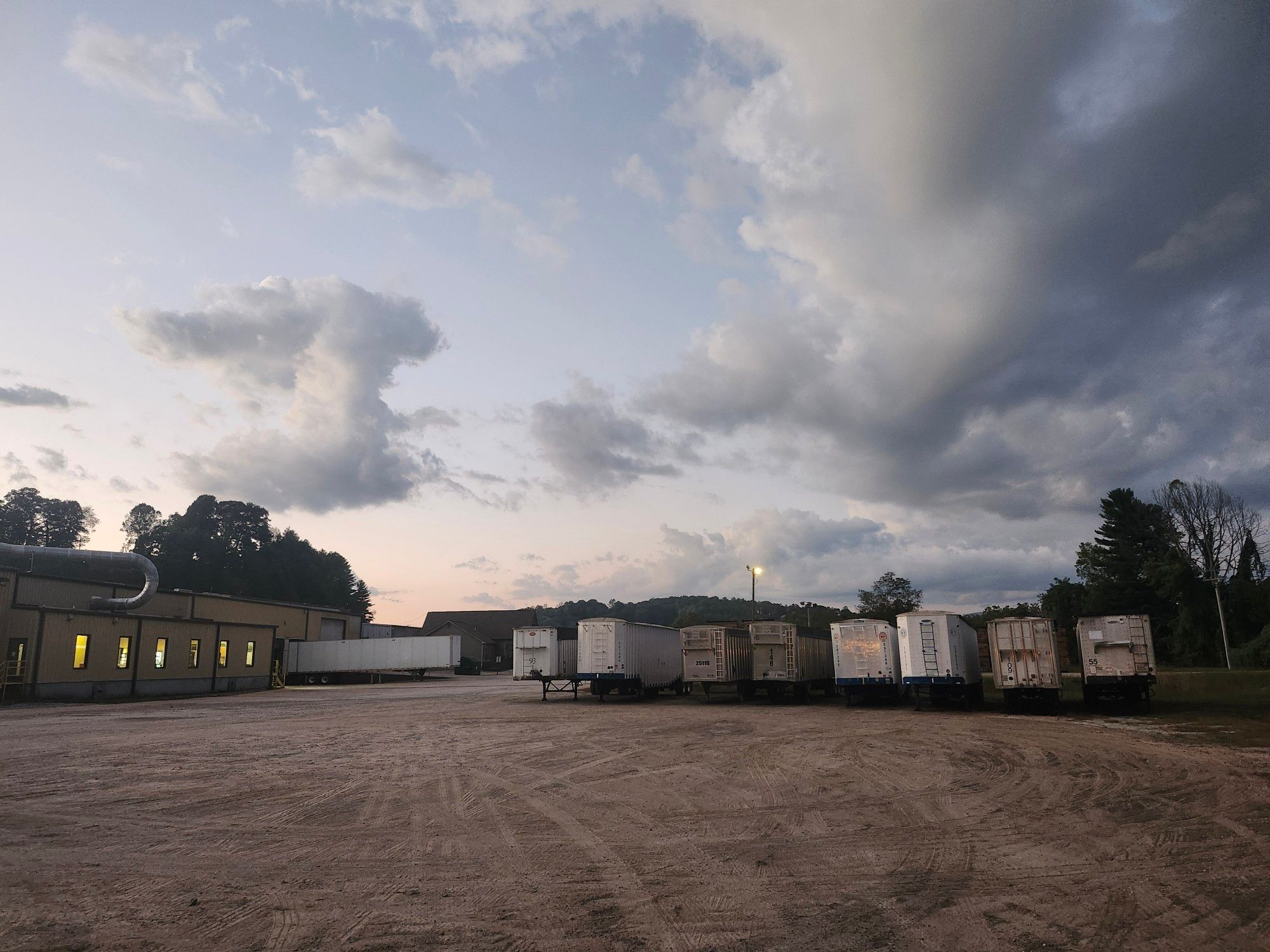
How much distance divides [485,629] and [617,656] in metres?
72.0

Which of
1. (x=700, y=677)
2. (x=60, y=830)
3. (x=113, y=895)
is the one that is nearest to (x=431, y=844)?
(x=113, y=895)

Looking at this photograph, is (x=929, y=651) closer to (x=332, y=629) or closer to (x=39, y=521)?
(x=332, y=629)

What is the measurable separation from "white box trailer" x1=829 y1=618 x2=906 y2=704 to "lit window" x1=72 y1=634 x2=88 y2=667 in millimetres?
34428

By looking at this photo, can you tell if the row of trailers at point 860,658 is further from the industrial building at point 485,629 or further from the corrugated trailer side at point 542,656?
the industrial building at point 485,629

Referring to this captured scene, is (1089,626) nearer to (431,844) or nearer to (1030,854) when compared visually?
(1030,854)

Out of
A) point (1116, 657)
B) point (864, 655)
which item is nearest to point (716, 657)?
point (864, 655)

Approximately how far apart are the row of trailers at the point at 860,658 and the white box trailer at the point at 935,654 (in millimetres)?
36

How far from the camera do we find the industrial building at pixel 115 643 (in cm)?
3098

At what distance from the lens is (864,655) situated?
90.0ft

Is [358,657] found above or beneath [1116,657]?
beneath

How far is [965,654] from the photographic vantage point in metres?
26.3

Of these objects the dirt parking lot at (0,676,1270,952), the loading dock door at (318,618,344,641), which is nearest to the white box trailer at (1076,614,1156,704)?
the dirt parking lot at (0,676,1270,952)

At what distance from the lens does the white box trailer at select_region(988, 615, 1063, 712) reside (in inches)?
940

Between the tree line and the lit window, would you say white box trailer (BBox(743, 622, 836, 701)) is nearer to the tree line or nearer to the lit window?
the lit window
